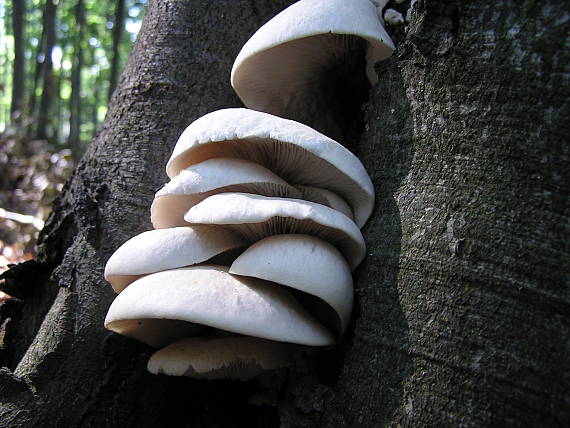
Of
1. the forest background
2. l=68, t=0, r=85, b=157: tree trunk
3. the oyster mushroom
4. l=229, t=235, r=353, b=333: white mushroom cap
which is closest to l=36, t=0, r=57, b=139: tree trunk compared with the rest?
the forest background

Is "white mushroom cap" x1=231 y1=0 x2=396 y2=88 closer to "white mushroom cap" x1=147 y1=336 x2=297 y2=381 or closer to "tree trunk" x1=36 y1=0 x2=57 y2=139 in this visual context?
"white mushroom cap" x1=147 y1=336 x2=297 y2=381

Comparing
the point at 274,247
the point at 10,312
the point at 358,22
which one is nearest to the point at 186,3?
the point at 358,22

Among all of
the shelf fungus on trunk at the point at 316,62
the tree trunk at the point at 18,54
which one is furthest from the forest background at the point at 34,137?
the shelf fungus on trunk at the point at 316,62

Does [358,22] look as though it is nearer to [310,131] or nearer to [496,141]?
[310,131]

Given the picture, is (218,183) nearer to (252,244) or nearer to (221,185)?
(221,185)

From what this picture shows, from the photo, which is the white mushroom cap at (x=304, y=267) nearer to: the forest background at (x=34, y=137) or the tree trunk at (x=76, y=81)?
the forest background at (x=34, y=137)

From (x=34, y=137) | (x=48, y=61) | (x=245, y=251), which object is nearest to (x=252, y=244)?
(x=245, y=251)
